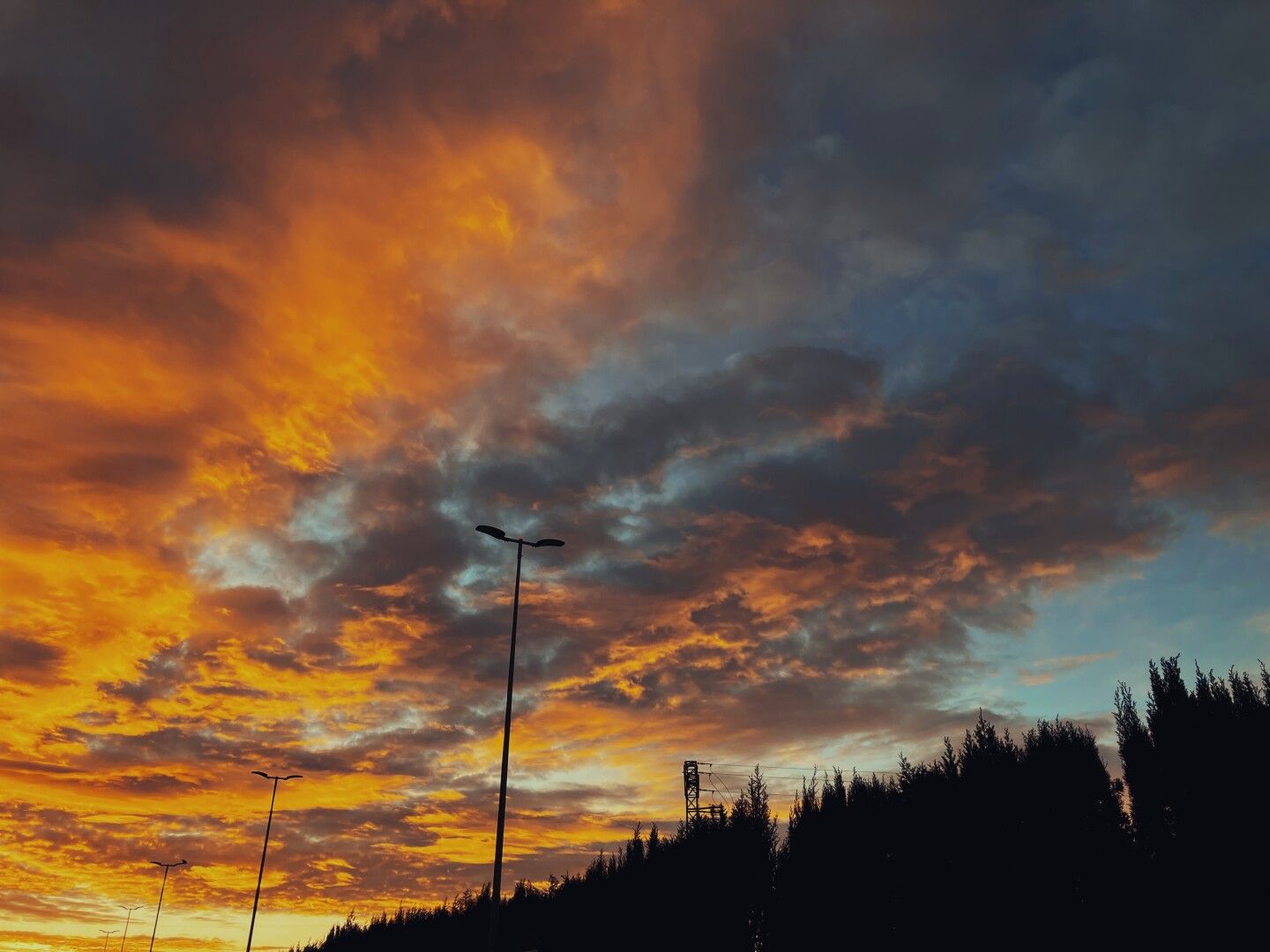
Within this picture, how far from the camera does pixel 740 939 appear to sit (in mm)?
58531

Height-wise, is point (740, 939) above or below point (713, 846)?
below

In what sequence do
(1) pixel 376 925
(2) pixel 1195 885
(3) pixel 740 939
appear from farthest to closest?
1. (1) pixel 376 925
2. (3) pixel 740 939
3. (2) pixel 1195 885

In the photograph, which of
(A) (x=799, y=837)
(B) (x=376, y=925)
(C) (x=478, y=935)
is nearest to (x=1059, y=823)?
(A) (x=799, y=837)

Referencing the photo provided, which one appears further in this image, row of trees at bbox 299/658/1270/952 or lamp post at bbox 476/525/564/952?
row of trees at bbox 299/658/1270/952

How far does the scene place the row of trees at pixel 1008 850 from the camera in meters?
42.6

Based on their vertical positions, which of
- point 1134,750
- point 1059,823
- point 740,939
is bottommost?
point 740,939

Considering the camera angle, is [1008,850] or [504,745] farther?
[1008,850]

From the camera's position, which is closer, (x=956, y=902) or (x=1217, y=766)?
(x=1217, y=766)

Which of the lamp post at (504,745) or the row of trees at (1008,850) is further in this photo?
the row of trees at (1008,850)

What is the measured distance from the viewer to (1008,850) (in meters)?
48.0

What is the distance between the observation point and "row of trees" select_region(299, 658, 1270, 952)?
4259 cm

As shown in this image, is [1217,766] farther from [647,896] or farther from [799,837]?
[647,896]

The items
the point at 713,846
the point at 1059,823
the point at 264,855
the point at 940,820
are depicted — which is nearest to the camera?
the point at 1059,823

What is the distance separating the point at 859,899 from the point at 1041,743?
1393 centimetres
